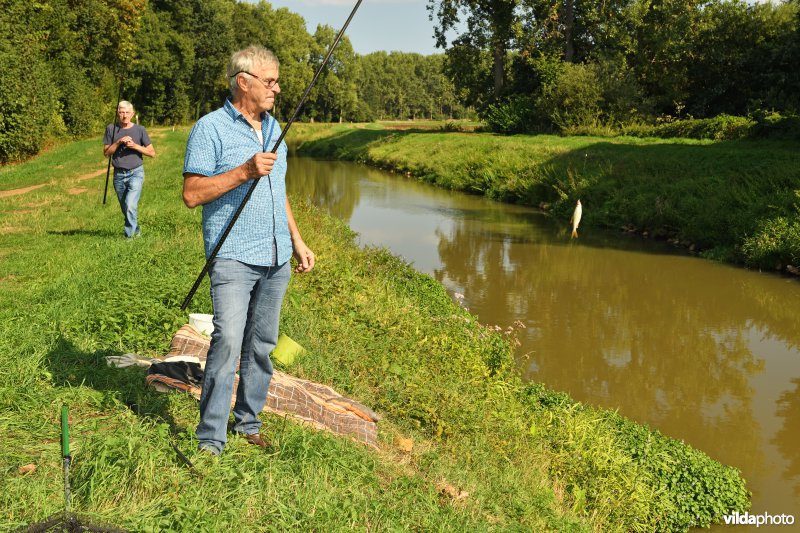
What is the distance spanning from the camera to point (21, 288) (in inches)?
299

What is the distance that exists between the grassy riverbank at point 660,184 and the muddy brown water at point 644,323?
2.22ft

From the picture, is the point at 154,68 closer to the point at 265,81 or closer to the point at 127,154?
the point at 127,154

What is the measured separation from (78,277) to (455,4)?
41522mm

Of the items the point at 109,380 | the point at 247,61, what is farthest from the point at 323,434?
the point at 247,61

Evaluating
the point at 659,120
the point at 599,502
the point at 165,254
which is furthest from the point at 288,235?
the point at 659,120

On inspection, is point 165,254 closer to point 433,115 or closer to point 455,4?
point 455,4

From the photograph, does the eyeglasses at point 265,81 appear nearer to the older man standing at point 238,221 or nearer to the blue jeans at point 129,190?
the older man standing at point 238,221

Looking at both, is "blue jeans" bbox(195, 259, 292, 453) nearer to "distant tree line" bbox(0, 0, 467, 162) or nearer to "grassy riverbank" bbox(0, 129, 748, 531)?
"grassy riverbank" bbox(0, 129, 748, 531)

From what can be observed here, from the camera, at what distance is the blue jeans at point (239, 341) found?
3.90 meters

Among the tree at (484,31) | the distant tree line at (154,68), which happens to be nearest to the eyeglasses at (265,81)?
the distant tree line at (154,68)

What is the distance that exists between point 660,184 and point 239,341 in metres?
18.2

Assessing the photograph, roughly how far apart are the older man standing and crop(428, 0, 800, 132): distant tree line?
23.1 metres

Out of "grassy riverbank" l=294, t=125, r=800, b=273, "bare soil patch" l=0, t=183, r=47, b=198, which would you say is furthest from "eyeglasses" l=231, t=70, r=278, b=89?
"bare soil patch" l=0, t=183, r=47, b=198

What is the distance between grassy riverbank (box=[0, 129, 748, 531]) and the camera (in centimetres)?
371
